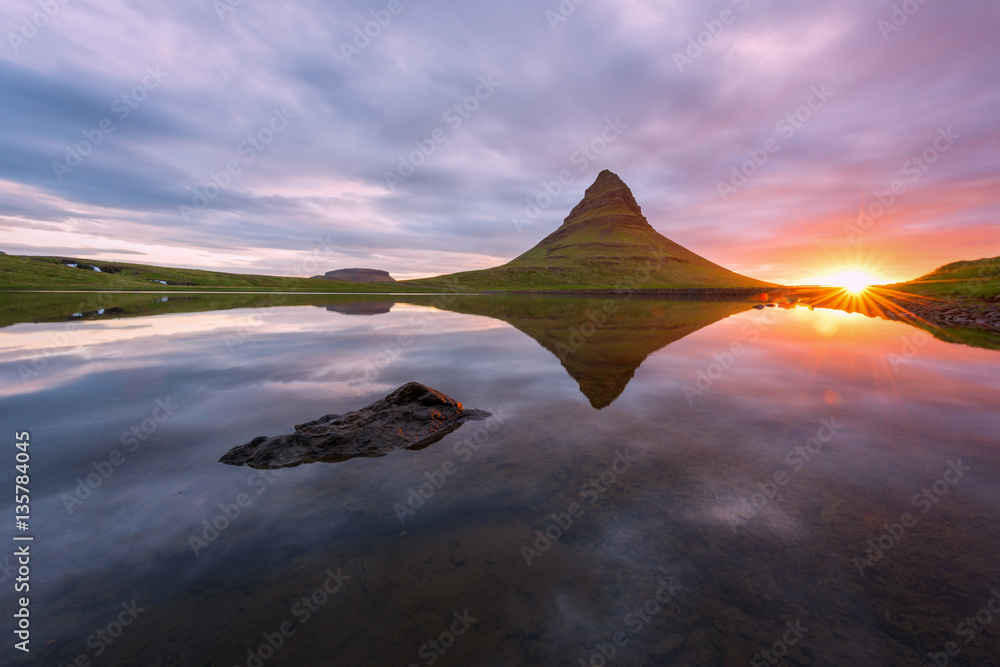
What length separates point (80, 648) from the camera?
4.02m

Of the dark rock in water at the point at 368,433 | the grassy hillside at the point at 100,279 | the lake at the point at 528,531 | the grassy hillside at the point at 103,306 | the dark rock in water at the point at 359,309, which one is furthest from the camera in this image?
the grassy hillside at the point at 100,279

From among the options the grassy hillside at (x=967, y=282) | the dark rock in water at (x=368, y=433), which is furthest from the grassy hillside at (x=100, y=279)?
the grassy hillside at (x=967, y=282)

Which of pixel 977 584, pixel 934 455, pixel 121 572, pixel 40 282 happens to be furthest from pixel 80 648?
pixel 40 282

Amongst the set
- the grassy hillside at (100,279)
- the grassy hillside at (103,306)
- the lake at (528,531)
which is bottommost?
the lake at (528,531)

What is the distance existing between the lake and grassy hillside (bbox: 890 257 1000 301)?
47806 mm

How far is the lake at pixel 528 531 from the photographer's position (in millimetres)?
4145

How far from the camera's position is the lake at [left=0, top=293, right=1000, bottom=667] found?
13.6 feet

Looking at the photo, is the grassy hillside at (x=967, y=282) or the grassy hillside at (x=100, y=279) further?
the grassy hillside at (x=100, y=279)

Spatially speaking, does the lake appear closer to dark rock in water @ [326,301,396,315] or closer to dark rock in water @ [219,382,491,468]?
dark rock in water @ [219,382,491,468]

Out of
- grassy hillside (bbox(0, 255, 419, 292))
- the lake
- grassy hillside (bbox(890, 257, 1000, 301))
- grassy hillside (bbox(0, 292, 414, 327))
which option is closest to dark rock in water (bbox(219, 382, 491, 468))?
the lake

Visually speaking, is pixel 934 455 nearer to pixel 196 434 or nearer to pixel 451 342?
pixel 196 434

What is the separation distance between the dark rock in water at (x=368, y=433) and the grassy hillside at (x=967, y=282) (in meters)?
58.4

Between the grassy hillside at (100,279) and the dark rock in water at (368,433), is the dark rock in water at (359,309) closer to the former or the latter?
the dark rock in water at (368,433)

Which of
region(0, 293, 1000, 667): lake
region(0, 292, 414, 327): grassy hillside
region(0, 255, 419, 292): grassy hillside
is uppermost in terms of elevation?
region(0, 255, 419, 292): grassy hillside
